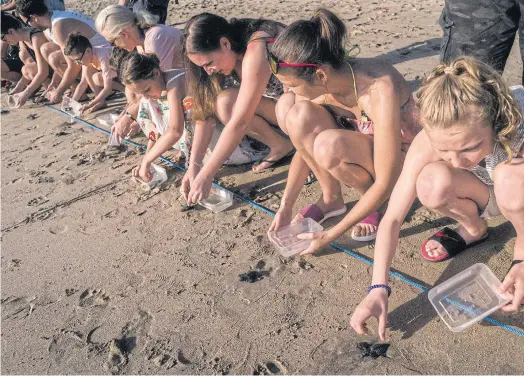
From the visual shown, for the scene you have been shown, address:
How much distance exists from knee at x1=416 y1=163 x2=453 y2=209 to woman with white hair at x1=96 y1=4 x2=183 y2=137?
6.75 feet

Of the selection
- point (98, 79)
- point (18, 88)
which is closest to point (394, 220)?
point (98, 79)

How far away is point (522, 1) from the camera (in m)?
2.48

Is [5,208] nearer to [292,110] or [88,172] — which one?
[88,172]

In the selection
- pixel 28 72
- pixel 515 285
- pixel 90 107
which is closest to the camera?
pixel 515 285

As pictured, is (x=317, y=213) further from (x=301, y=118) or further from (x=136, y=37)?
(x=136, y=37)

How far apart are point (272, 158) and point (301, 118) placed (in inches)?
35.7

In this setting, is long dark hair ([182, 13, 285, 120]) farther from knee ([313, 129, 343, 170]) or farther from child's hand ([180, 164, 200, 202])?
knee ([313, 129, 343, 170])

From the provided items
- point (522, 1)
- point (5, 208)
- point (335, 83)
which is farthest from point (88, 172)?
point (522, 1)

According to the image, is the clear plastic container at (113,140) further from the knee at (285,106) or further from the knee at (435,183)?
the knee at (435,183)

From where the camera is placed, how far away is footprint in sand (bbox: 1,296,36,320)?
2.49 m

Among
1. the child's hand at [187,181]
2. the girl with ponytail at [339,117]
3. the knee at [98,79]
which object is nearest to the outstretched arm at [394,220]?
the girl with ponytail at [339,117]

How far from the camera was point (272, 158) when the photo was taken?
3.33 meters

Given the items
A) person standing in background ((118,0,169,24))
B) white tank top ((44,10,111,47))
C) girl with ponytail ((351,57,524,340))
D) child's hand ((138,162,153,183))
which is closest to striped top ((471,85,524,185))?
girl with ponytail ((351,57,524,340))

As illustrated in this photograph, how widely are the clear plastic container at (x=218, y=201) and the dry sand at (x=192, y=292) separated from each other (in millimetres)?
51
